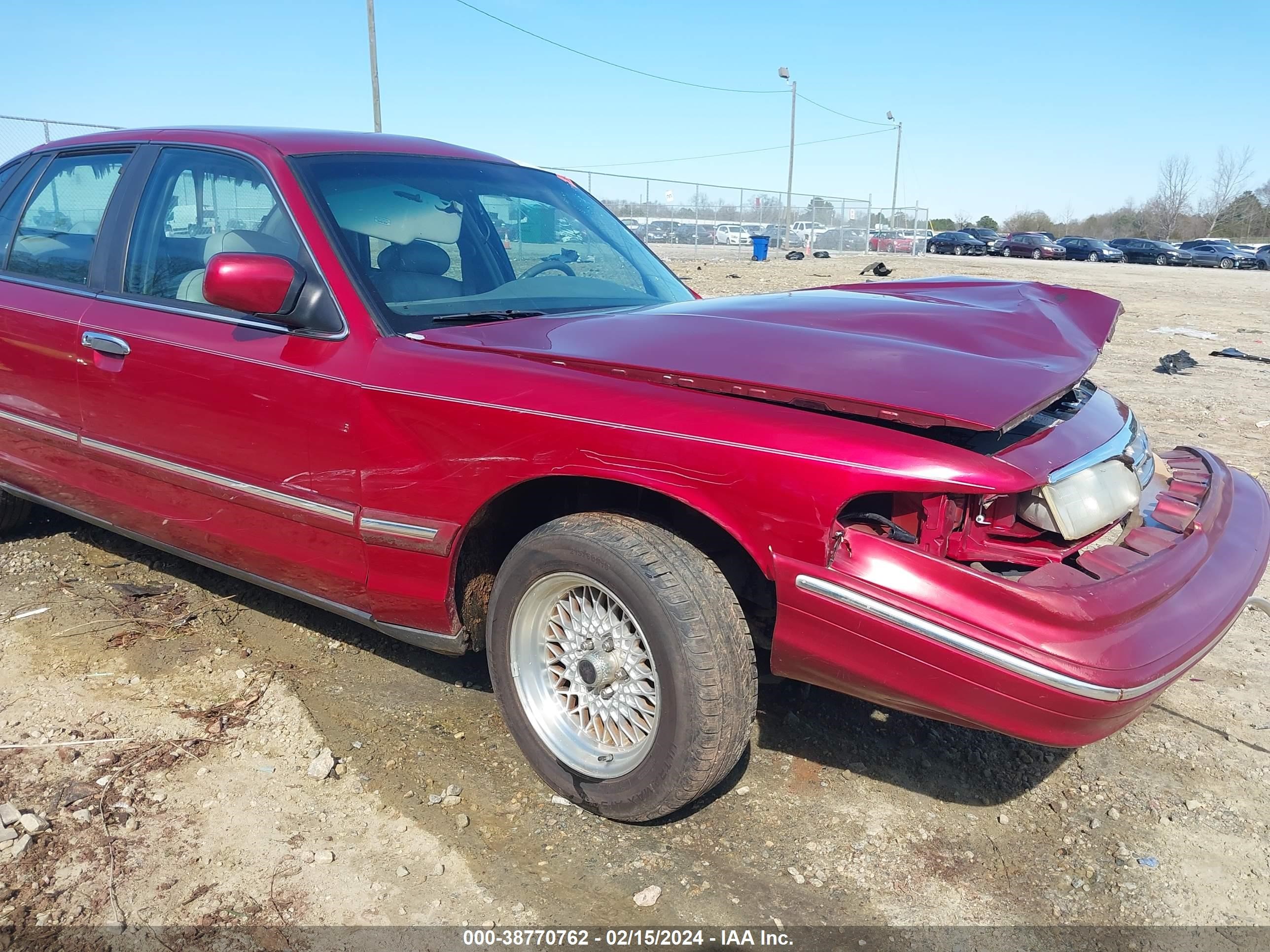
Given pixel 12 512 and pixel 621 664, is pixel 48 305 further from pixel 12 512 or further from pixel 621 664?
pixel 621 664

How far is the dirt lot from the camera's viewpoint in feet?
7.21

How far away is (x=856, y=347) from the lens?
237cm

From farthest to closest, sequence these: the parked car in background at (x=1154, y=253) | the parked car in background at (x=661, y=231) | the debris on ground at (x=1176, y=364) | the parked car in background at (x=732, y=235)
A: the parked car in background at (x=1154, y=253) → the parked car in background at (x=732, y=235) → the parked car in background at (x=661, y=231) → the debris on ground at (x=1176, y=364)

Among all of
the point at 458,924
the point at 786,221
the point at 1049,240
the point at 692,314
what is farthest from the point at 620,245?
the point at 1049,240

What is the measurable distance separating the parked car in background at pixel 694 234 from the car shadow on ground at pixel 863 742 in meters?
25.5

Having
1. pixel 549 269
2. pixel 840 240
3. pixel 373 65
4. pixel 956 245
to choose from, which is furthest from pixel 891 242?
pixel 549 269

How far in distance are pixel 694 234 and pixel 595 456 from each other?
27.0 metres

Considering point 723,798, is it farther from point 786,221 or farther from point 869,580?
point 786,221

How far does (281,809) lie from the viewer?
2506 mm

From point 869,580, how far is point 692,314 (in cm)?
105

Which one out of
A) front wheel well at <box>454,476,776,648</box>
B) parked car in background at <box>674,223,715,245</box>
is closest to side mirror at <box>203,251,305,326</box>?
front wheel well at <box>454,476,776,648</box>

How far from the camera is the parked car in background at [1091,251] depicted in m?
45.2

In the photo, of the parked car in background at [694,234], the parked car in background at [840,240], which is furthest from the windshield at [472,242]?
the parked car in background at [840,240]

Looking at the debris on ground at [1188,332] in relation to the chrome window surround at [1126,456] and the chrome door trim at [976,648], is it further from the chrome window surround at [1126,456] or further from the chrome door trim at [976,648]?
the chrome door trim at [976,648]
